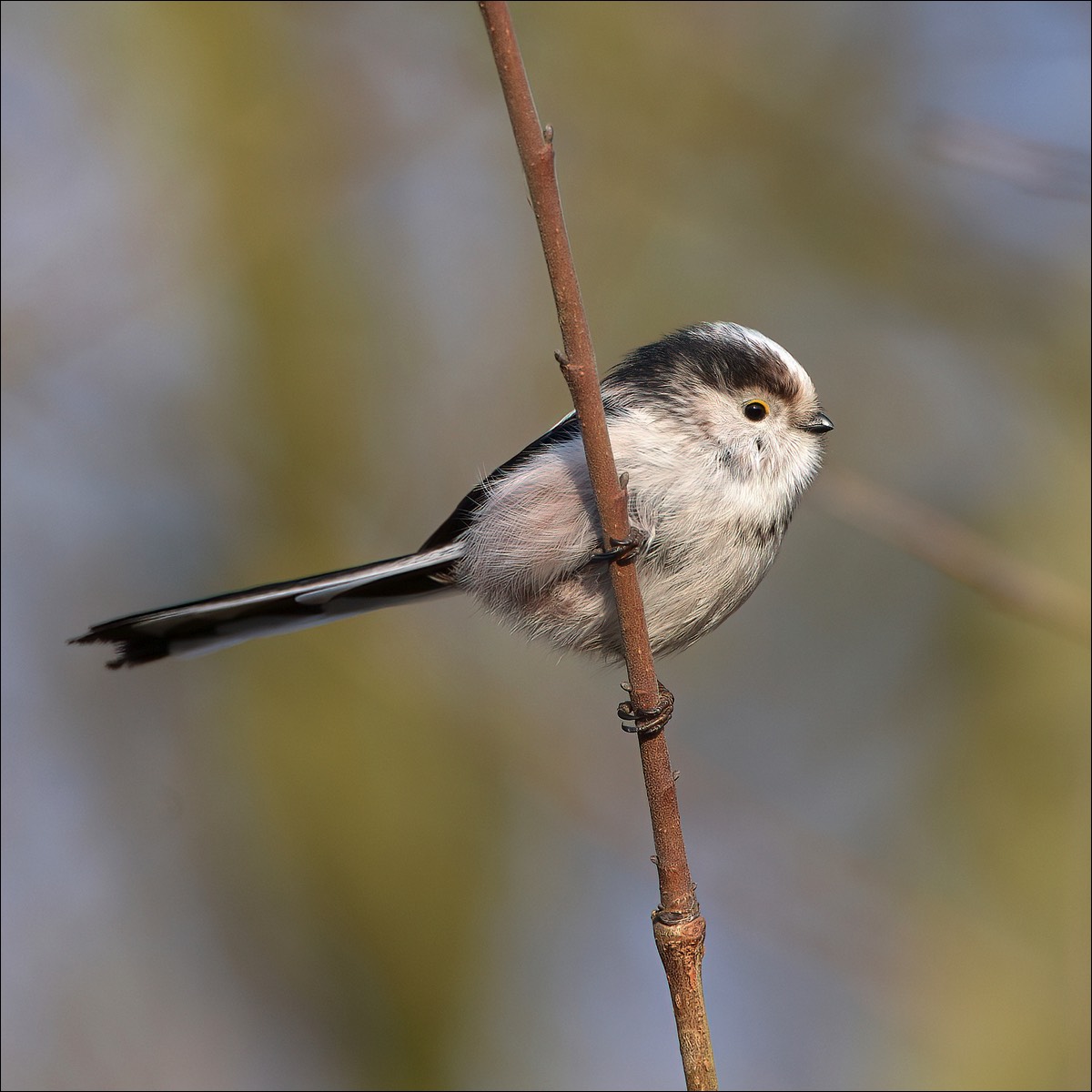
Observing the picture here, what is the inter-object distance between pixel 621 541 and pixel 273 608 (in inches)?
54.5

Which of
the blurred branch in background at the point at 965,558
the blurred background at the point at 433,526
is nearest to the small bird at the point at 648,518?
the blurred branch in background at the point at 965,558

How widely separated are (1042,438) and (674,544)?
2.64 m

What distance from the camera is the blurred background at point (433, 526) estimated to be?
4312 mm

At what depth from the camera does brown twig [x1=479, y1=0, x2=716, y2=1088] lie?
57.6 inches

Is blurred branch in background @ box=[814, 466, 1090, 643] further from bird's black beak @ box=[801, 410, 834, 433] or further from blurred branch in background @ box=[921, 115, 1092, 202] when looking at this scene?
Answer: blurred branch in background @ box=[921, 115, 1092, 202]

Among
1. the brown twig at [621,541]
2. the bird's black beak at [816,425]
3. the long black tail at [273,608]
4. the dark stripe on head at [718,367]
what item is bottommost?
the brown twig at [621,541]

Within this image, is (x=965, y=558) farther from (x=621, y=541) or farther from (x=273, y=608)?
(x=273, y=608)

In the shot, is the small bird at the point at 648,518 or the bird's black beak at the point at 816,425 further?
the bird's black beak at the point at 816,425

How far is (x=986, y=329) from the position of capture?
4449 millimetres

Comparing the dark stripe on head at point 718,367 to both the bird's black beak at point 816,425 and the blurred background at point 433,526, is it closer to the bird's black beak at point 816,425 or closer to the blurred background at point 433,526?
the bird's black beak at point 816,425

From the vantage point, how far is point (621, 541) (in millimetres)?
1936

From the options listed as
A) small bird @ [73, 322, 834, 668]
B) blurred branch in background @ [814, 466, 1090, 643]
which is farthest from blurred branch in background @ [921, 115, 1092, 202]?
blurred branch in background @ [814, 466, 1090, 643]

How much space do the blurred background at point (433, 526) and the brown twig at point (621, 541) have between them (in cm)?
223

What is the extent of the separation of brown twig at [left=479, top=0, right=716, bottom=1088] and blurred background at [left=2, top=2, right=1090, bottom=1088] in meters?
2.23
